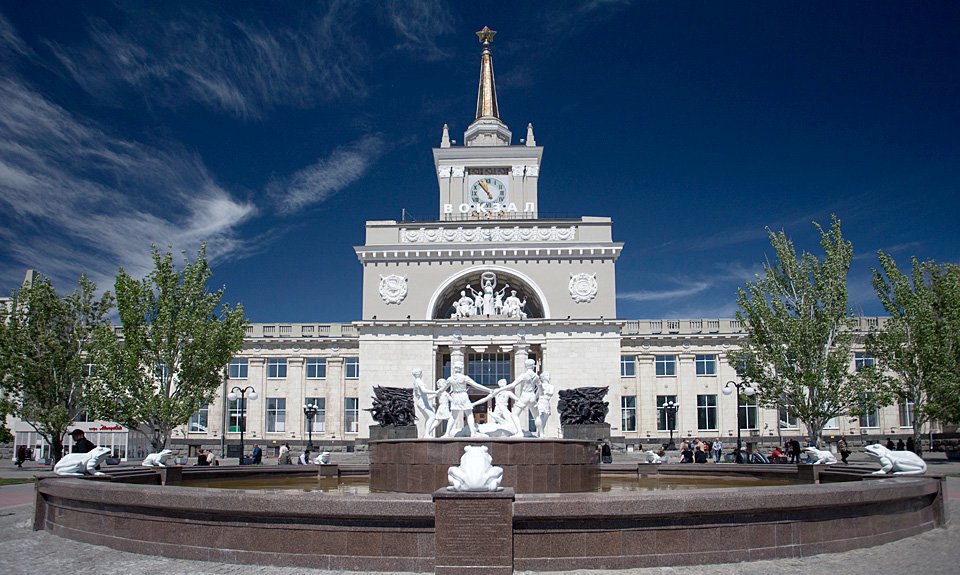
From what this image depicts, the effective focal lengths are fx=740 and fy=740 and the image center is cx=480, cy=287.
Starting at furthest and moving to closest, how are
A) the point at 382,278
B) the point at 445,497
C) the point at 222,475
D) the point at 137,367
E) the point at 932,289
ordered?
the point at 382,278
the point at 932,289
the point at 137,367
the point at 222,475
the point at 445,497

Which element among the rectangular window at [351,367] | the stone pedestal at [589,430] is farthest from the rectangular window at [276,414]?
the stone pedestal at [589,430]

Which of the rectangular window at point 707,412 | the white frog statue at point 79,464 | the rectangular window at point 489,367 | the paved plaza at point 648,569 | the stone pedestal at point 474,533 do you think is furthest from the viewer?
the rectangular window at point 707,412

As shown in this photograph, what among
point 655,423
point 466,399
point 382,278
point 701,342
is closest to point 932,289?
point 701,342

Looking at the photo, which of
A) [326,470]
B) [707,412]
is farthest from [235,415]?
[326,470]

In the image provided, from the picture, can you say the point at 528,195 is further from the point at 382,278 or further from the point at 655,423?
the point at 655,423

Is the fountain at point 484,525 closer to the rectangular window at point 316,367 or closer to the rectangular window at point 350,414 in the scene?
the rectangular window at point 350,414

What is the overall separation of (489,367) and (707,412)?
17.6 meters

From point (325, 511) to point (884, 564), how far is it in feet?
24.5

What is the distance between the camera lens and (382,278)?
54000 mm

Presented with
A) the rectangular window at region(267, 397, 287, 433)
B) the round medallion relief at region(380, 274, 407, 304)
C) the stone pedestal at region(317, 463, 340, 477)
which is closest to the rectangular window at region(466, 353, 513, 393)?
the round medallion relief at region(380, 274, 407, 304)

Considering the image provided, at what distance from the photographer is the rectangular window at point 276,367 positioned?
6038 cm

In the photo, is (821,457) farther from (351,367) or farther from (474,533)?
(351,367)

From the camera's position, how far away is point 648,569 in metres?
9.52

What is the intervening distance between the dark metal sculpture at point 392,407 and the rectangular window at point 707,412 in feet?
81.2
